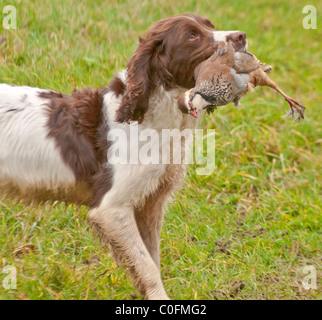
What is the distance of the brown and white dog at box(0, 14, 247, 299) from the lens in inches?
126

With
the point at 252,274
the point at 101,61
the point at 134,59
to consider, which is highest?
the point at 134,59

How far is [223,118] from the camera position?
205 inches

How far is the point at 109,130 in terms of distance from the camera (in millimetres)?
3303

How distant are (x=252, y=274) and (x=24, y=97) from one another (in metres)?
1.62

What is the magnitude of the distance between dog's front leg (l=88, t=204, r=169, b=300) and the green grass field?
0.59 ft

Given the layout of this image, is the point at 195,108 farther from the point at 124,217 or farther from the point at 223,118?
the point at 223,118

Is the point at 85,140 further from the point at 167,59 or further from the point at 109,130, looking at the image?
the point at 167,59

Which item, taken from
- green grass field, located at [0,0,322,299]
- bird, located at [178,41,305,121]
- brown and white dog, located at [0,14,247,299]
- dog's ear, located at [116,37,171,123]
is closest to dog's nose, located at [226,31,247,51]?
bird, located at [178,41,305,121]

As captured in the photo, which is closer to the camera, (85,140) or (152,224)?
(85,140)

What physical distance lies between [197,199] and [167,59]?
157 centimetres

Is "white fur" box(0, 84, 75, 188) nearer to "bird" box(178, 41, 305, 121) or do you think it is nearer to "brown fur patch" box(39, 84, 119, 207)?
"brown fur patch" box(39, 84, 119, 207)

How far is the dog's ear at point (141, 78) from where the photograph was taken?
125 inches

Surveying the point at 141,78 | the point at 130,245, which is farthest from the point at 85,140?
the point at 130,245
